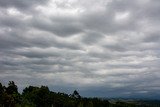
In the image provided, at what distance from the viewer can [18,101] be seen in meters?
192

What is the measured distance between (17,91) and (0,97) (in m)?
29.4

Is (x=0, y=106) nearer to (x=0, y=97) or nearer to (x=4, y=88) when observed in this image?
(x=0, y=97)

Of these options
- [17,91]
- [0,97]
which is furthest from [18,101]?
[0,97]

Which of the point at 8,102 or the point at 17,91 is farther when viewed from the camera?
the point at 17,91

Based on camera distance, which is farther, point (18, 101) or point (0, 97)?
point (18, 101)

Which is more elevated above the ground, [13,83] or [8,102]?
[13,83]

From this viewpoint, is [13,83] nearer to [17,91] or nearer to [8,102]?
[17,91]

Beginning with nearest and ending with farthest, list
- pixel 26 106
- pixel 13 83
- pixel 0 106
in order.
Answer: pixel 0 106, pixel 26 106, pixel 13 83

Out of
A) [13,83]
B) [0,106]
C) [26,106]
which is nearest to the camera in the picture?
[0,106]

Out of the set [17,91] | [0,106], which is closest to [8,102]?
[0,106]

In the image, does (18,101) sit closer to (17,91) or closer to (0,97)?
(17,91)

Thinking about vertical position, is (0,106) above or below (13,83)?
below

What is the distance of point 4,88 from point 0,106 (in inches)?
868

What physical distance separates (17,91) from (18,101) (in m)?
8.65
